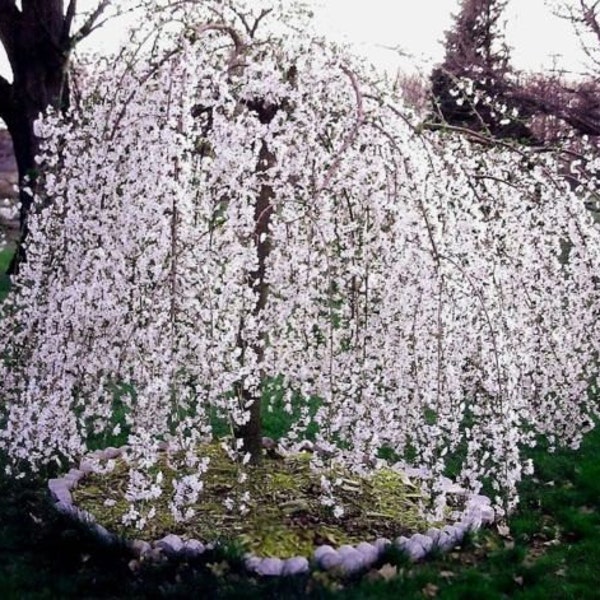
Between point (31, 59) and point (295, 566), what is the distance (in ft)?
25.1

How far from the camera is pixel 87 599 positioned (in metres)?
3.61

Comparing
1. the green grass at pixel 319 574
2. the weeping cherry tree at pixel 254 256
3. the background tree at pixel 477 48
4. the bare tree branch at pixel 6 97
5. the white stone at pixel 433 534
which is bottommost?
the green grass at pixel 319 574

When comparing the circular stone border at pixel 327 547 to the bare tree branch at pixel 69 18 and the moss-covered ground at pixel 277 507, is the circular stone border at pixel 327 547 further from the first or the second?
the bare tree branch at pixel 69 18

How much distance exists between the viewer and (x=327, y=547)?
12.6ft

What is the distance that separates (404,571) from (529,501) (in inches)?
54.1

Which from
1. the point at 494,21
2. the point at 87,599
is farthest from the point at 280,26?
the point at 494,21

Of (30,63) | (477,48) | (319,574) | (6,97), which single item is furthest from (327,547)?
(477,48)

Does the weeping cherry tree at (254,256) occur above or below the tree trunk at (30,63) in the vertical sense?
below

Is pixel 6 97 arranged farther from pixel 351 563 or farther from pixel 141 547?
pixel 351 563

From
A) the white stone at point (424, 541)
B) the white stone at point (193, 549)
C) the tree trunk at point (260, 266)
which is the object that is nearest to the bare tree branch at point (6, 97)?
the tree trunk at point (260, 266)

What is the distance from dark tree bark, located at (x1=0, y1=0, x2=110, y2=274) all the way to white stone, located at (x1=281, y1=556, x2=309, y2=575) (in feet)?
22.7

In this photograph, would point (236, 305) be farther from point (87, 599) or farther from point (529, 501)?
point (529, 501)

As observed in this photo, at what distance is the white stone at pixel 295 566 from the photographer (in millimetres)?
3701

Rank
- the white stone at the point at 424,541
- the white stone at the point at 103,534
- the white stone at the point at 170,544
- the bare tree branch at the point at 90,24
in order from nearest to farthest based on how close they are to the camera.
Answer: the white stone at the point at 170,544
the white stone at the point at 103,534
the white stone at the point at 424,541
the bare tree branch at the point at 90,24
